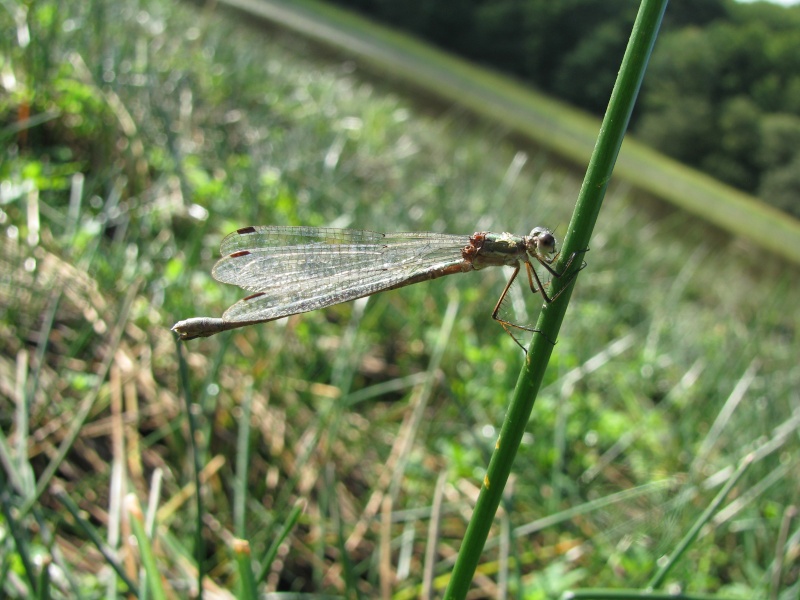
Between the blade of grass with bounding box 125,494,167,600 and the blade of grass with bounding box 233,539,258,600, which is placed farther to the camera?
the blade of grass with bounding box 125,494,167,600

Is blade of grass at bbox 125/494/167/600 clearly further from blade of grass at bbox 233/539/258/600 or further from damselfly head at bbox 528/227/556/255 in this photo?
damselfly head at bbox 528/227/556/255

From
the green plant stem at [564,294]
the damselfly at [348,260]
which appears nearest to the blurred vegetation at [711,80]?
the damselfly at [348,260]

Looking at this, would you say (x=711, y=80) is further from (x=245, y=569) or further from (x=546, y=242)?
(x=245, y=569)

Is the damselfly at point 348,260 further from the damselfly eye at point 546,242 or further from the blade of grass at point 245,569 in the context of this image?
the blade of grass at point 245,569

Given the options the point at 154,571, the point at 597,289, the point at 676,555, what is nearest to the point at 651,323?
the point at 597,289

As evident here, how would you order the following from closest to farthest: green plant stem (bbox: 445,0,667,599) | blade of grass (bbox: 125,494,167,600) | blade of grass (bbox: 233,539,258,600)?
green plant stem (bbox: 445,0,667,599) < blade of grass (bbox: 233,539,258,600) < blade of grass (bbox: 125,494,167,600)

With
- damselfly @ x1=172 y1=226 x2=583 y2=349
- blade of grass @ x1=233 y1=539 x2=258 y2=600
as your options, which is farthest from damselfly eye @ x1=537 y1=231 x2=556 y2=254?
blade of grass @ x1=233 y1=539 x2=258 y2=600
